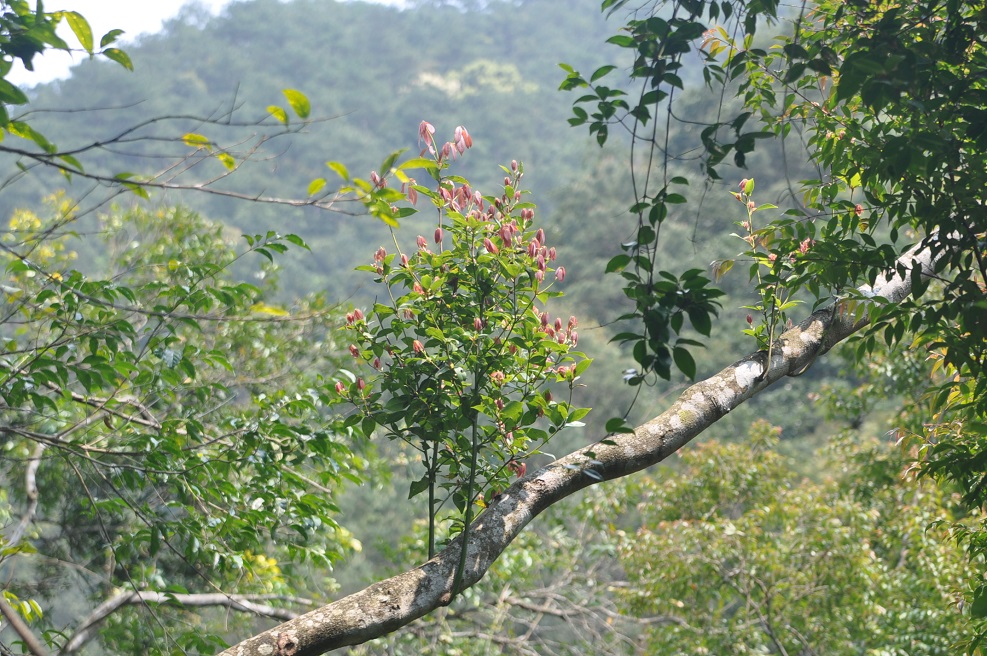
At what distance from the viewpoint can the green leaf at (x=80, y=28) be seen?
1.19m

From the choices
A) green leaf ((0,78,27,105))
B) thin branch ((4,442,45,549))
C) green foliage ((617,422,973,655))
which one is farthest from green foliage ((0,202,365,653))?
green foliage ((617,422,973,655))

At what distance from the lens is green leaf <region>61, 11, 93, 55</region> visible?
1188mm

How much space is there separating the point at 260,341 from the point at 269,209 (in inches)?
661

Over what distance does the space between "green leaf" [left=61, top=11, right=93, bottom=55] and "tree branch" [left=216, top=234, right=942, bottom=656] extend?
0.86m

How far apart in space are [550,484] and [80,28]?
3.32 ft

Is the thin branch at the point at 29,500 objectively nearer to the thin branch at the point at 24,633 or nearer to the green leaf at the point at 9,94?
the thin branch at the point at 24,633

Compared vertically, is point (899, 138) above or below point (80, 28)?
below

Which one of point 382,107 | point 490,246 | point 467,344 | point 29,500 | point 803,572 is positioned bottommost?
point 467,344

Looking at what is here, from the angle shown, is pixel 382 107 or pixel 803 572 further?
pixel 382 107

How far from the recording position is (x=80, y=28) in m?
1.20

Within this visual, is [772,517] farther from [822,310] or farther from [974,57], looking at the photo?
[974,57]

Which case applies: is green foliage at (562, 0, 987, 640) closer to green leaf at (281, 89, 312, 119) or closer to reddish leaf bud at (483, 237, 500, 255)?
reddish leaf bud at (483, 237, 500, 255)

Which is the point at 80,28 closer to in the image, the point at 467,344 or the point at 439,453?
the point at 467,344

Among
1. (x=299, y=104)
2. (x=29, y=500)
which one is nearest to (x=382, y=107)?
(x=29, y=500)
